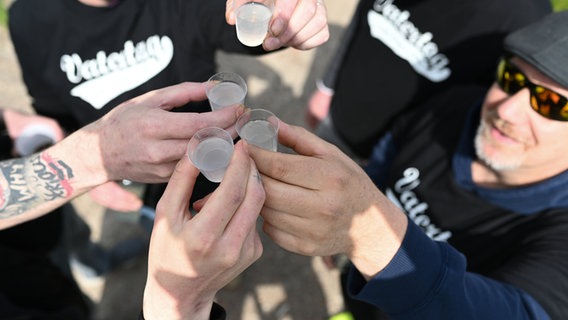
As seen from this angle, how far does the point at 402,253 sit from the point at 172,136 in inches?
36.8

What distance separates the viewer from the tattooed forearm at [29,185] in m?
1.75

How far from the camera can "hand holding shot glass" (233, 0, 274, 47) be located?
1604 mm

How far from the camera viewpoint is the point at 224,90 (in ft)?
5.55

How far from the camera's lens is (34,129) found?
244cm

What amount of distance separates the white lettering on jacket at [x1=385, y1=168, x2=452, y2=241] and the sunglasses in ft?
2.28

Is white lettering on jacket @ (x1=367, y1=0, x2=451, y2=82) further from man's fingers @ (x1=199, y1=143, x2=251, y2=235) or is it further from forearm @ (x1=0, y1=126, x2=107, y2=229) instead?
forearm @ (x1=0, y1=126, x2=107, y2=229)

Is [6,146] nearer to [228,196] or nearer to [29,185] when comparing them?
[29,185]

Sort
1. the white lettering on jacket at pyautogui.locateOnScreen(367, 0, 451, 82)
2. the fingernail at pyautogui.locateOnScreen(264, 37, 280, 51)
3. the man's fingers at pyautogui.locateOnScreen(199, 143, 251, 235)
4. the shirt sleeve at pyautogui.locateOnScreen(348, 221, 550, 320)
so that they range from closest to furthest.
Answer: the man's fingers at pyautogui.locateOnScreen(199, 143, 251, 235), the shirt sleeve at pyautogui.locateOnScreen(348, 221, 550, 320), the fingernail at pyautogui.locateOnScreen(264, 37, 280, 51), the white lettering on jacket at pyautogui.locateOnScreen(367, 0, 451, 82)

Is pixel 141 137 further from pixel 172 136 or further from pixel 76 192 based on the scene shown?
pixel 76 192

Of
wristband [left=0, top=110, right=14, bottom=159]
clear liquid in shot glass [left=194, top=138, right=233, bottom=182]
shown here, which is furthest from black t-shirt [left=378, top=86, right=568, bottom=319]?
wristband [left=0, top=110, right=14, bottom=159]

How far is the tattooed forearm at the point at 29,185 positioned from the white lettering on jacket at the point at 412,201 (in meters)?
1.82

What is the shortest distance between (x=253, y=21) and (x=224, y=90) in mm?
307

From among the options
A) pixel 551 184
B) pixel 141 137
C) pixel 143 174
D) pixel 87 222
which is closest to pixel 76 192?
pixel 143 174

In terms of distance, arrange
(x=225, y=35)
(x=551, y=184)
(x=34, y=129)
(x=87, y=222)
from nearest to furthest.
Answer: (x=551, y=184) < (x=225, y=35) < (x=34, y=129) < (x=87, y=222)
